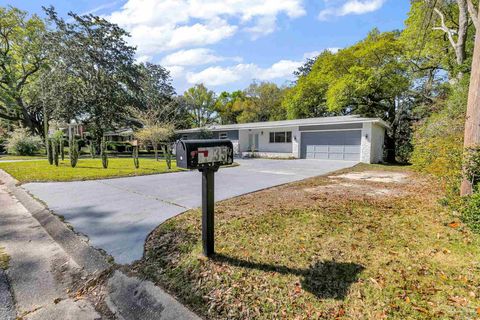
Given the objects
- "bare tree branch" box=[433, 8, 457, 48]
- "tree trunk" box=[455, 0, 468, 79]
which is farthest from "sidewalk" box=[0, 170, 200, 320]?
"bare tree branch" box=[433, 8, 457, 48]

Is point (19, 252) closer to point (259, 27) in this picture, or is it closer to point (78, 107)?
point (259, 27)

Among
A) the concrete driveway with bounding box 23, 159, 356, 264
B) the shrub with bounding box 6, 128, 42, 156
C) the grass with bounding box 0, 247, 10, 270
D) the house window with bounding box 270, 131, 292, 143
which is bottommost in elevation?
the grass with bounding box 0, 247, 10, 270

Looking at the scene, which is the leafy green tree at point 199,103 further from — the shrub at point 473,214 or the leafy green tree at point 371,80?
the shrub at point 473,214

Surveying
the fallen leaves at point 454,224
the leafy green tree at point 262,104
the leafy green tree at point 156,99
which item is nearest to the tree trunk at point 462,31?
the fallen leaves at point 454,224

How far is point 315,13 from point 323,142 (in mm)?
8798

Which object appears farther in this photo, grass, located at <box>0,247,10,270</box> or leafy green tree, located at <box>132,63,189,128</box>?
leafy green tree, located at <box>132,63,189,128</box>

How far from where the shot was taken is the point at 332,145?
1611cm

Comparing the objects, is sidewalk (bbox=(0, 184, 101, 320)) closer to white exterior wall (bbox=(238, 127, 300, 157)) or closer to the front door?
white exterior wall (bbox=(238, 127, 300, 157))

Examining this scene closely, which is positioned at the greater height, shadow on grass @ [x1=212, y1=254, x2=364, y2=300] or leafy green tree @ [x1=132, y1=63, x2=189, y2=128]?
leafy green tree @ [x1=132, y1=63, x2=189, y2=128]

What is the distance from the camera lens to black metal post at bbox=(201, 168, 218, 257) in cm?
252

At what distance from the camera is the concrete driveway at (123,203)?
3475 mm

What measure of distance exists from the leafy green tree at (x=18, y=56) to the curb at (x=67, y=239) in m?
22.1

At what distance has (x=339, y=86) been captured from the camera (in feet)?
62.0

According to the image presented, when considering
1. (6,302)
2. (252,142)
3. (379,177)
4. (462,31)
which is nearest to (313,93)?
(252,142)
